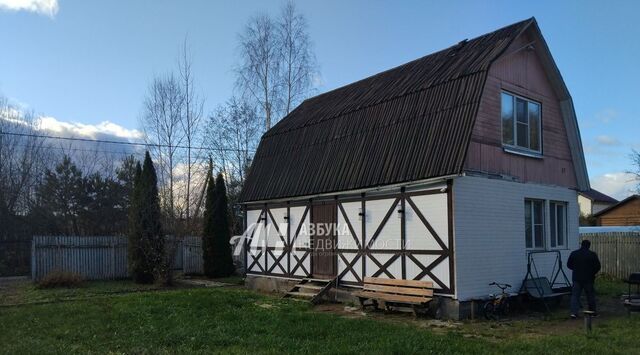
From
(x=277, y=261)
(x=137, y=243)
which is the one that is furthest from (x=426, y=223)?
(x=137, y=243)

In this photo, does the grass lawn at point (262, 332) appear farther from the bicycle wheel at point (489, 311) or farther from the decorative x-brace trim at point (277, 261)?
the decorative x-brace trim at point (277, 261)

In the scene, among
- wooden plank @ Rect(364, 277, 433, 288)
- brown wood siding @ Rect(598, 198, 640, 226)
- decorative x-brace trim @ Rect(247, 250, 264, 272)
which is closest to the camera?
wooden plank @ Rect(364, 277, 433, 288)

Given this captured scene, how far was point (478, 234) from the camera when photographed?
39.7 ft

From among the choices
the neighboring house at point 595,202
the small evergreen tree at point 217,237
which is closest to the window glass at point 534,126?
the small evergreen tree at point 217,237

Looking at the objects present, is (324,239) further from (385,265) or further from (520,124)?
(520,124)

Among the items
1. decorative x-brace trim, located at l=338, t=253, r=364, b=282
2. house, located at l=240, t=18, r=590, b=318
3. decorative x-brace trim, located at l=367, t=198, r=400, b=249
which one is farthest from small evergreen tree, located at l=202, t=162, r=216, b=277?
decorative x-brace trim, located at l=367, t=198, r=400, b=249

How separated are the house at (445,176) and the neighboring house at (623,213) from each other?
25.5 m

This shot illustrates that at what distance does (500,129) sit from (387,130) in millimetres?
2979

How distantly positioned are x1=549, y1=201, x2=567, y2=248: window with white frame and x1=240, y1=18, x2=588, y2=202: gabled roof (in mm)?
2186

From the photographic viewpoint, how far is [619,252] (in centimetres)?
A: 2066

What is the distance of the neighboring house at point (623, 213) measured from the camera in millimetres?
36312

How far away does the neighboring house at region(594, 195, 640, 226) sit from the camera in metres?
36.3

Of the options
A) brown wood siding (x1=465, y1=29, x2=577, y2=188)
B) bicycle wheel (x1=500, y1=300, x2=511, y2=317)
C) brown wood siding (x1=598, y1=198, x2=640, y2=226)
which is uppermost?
brown wood siding (x1=465, y1=29, x2=577, y2=188)

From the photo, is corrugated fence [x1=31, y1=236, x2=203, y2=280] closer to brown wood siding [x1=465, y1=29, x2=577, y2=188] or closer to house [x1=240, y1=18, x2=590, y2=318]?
house [x1=240, y1=18, x2=590, y2=318]
